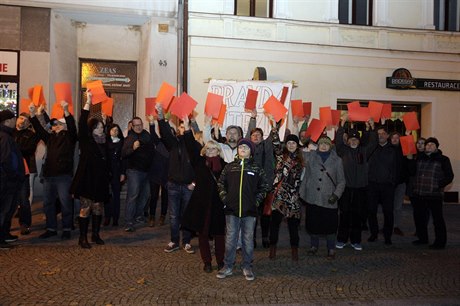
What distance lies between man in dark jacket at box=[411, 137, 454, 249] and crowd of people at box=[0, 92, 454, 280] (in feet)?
0.06

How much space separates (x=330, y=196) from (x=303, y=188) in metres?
0.44

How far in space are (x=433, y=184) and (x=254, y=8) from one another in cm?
846

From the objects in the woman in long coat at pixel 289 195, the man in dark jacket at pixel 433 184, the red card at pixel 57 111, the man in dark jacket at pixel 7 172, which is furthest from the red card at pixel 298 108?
the man in dark jacket at pixel 7 172

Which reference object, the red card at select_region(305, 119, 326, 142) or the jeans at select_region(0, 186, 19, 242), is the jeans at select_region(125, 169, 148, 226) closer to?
the jeans at select_region(0, 186, 19, 242)

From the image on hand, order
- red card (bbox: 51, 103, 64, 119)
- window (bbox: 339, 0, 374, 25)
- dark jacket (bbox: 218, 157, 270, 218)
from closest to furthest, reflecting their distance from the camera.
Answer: dark jacket (bbox: 218, 157, 270, 218), red card (bbox: 51, 103, 64, 119), window (bbox: 339, 0, 374, 25)

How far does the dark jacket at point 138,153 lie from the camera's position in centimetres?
894

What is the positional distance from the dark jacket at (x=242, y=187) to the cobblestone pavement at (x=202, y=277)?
A: 0.93 meters

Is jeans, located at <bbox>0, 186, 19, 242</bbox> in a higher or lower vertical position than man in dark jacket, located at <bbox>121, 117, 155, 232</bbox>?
lower

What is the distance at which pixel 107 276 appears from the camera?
6.11m

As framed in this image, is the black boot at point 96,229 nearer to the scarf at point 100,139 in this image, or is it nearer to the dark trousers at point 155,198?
the scarf at point 100,139

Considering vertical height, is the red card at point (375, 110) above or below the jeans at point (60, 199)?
above

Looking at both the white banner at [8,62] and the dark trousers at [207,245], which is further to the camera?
the white banner at [8,62]

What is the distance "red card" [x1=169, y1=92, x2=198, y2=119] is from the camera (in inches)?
289

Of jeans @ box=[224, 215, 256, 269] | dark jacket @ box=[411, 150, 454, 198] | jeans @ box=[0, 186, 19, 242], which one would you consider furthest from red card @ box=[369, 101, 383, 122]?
jeans @ box=[0, 186, 19, 242]
